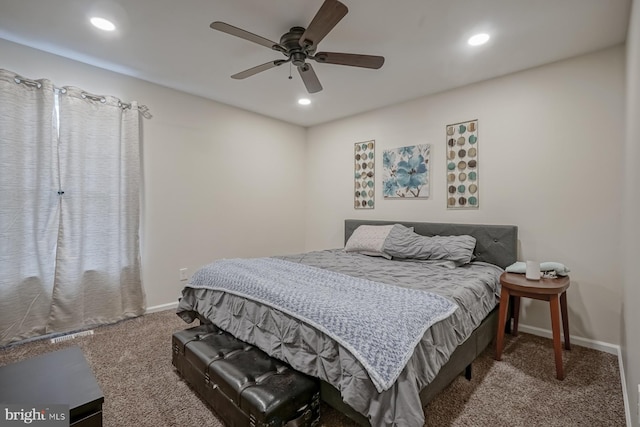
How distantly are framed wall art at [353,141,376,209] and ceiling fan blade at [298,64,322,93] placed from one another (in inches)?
65.0

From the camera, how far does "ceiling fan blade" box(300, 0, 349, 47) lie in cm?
155

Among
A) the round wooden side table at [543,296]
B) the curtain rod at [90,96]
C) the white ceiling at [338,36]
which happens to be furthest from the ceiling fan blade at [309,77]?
the round wooden side table at [543,296]

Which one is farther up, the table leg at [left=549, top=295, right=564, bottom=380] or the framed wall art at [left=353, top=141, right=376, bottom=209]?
the framed wall art at [left=353, top=141, right=376, bottom=209]

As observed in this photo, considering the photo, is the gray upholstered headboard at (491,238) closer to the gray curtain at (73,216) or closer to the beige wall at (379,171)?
Result: the beige wall at (379,171)

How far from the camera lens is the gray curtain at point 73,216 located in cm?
242

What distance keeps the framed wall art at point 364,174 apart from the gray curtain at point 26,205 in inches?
128

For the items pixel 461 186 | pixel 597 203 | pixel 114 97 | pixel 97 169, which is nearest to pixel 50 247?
pixel 97 169

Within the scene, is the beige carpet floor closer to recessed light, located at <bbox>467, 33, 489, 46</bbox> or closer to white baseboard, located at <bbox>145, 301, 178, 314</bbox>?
white baseboard, located at <bbox>145, 301, 178, 314</bbox>

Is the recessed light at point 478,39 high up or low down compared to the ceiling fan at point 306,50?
up

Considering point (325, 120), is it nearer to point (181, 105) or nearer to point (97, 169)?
point (181, 105)

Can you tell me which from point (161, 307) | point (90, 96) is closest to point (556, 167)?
point (161, 307)

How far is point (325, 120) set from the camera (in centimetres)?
448

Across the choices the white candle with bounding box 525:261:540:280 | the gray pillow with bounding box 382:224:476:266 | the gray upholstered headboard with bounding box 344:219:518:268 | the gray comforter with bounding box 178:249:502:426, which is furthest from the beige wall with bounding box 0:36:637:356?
the gray comforter with bounding box 178:249:502:426

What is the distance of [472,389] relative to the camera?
74.8 inches
